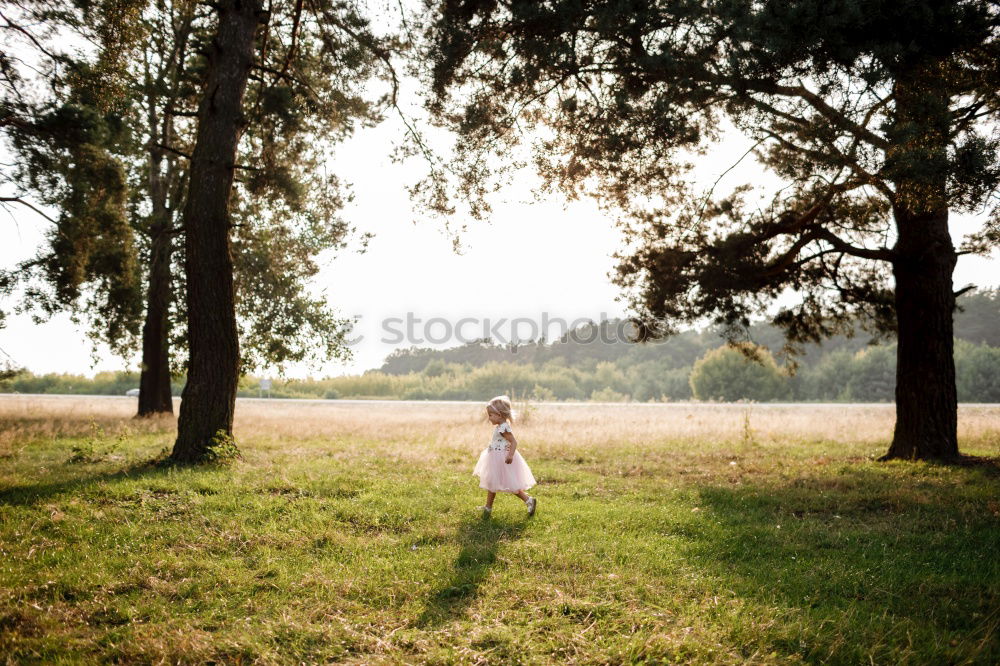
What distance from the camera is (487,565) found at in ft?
16.2

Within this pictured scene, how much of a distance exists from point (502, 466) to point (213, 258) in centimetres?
604

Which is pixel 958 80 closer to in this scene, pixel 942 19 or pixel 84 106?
pixel 942 19

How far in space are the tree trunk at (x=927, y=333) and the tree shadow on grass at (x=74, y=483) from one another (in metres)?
12.1

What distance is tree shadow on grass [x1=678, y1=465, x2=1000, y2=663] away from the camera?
144 inches

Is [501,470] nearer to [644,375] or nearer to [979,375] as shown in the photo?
[979,375]

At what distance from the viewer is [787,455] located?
1200cm

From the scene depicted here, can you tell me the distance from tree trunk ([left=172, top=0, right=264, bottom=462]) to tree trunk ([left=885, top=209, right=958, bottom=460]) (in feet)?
37.3

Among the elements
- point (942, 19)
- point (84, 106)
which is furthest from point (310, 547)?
point (84, 106)

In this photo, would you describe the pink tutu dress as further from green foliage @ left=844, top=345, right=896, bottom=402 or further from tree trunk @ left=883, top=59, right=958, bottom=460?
green foliage @ left=844, top=345, right=896, bottom=402

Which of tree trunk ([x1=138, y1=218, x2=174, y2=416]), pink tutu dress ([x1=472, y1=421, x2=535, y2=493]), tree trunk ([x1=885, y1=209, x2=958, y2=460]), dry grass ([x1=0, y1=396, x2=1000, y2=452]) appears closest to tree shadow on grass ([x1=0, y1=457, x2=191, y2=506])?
dry grass ([x1=0, y1=396, x2=1000, y2=452])

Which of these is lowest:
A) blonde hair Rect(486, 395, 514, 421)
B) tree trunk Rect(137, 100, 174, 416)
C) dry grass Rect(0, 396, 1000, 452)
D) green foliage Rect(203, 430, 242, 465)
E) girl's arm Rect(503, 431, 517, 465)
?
dry grass Rect(0, 396, 1000, 452)

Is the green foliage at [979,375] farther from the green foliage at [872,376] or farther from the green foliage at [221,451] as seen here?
the green foliage at [221,451]

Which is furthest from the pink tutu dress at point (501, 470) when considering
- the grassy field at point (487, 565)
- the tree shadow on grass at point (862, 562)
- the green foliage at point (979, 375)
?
the green foliage at point (979, 375)

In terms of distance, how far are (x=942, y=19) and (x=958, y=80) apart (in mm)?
1249
